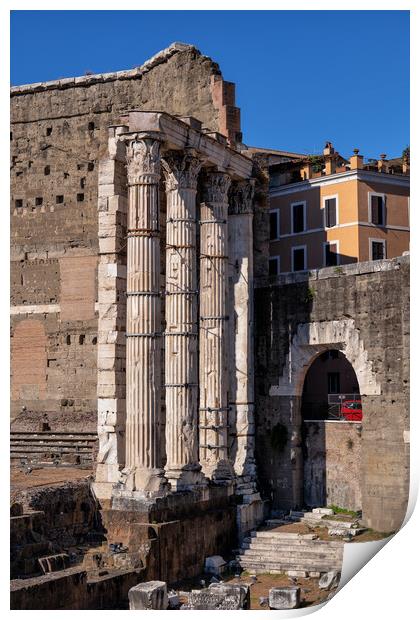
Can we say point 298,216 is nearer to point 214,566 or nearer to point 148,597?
point 214,566

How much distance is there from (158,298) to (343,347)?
451cm

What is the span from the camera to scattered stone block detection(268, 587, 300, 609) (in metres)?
15.6

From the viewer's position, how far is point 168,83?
23516 millimetres

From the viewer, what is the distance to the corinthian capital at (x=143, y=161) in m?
18.2

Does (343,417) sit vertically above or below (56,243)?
below

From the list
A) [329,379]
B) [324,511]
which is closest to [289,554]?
[324,511]

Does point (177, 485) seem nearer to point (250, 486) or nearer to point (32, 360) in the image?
point (250, 486)

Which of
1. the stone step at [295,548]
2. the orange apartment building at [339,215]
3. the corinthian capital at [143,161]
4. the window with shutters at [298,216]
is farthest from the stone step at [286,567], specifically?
the window with shutters at [298,216]

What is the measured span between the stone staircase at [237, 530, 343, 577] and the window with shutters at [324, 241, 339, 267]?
27.4 feet

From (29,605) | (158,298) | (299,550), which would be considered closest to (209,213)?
(158,298)

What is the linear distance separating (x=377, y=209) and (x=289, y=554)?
33.6 feet

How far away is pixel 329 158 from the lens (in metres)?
28.2

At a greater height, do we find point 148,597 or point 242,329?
point 242,329

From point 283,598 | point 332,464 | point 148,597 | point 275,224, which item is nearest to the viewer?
point 148,597
